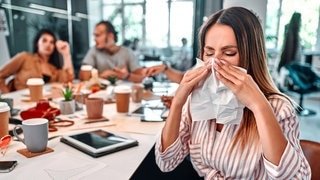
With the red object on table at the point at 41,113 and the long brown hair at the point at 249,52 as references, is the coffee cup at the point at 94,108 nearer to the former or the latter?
the red object on table at the point at 41,113

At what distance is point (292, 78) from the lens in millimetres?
3822

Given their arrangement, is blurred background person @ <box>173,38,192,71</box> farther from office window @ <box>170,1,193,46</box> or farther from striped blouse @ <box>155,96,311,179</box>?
striped blouse @ <box>155,96,311,179</box>

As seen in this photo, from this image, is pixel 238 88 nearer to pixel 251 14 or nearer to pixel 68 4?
pixel 251 14

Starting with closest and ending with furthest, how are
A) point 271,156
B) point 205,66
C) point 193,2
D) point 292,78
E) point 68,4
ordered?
point 271,156 < point 205,66 < point 193,2 < point 292,78 < point 68,4

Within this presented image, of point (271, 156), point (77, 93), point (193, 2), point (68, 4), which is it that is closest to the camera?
point (271, 156)

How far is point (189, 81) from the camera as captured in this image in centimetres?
94

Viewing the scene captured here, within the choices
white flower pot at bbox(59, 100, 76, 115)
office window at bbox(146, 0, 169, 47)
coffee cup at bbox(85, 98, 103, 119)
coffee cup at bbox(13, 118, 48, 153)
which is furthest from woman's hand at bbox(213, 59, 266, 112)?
office window at bbox(146, 0, 169, 47)

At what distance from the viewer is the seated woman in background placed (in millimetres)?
2414

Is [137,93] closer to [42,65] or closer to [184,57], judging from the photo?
[184,57]

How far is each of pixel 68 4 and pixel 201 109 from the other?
411 centimetres

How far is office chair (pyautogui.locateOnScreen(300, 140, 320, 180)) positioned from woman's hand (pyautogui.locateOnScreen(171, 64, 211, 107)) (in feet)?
1.54

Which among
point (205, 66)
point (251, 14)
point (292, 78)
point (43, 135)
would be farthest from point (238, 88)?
point (292, 78)

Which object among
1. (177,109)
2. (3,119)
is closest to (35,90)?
(3,119)

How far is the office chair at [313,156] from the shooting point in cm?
99
